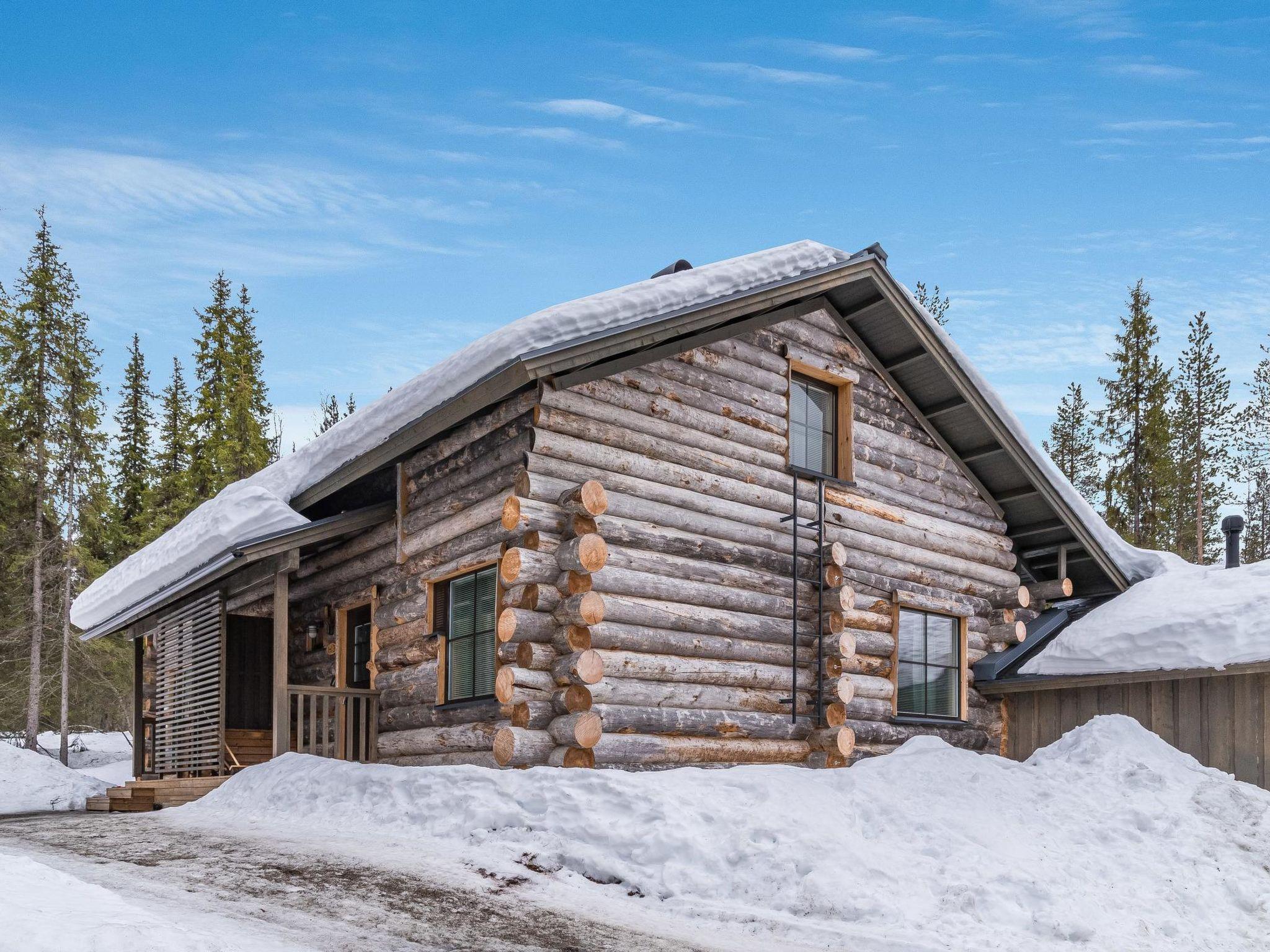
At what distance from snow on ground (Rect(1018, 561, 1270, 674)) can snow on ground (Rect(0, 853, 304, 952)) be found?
11064 mm

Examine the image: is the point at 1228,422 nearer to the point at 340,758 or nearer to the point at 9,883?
the point at 340,758

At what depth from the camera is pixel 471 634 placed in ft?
36.5

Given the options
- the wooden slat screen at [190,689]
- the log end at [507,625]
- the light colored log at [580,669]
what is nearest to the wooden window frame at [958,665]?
the light colored log at [580,669]

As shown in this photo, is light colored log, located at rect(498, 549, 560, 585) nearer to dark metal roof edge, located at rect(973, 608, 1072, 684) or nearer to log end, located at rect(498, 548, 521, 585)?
log end, located at rect(498, 548, 521, 585)

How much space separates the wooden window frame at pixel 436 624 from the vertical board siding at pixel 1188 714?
8037 mm

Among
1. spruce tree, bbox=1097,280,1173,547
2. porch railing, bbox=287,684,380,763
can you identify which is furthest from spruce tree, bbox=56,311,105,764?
spruce tree, bbox=1097,280,1173,547

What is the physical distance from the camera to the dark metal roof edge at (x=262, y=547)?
11273 millimetres

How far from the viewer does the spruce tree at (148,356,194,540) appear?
108 ft

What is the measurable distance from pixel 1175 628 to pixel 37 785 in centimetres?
1651

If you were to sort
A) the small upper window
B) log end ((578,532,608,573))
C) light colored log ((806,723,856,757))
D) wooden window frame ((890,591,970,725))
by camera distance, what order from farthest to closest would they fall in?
wooden window frame ((890,591,970,725))
the small upper window
light colored log ((806,723,856,757))
log end ((578,532,608,573))

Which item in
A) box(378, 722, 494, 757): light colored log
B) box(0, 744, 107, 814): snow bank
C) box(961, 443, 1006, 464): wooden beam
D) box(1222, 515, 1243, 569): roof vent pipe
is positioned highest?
box(961, 443, 1006, 464): wooden beam

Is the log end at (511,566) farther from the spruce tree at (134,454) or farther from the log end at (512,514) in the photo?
the spruce tree at (134,454)

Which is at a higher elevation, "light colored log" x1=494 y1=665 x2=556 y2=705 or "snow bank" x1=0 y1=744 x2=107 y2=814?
"light colored log" x1=494 y1=665 x2=556 y2=705

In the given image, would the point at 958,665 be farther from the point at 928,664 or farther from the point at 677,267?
the point at 677,267
